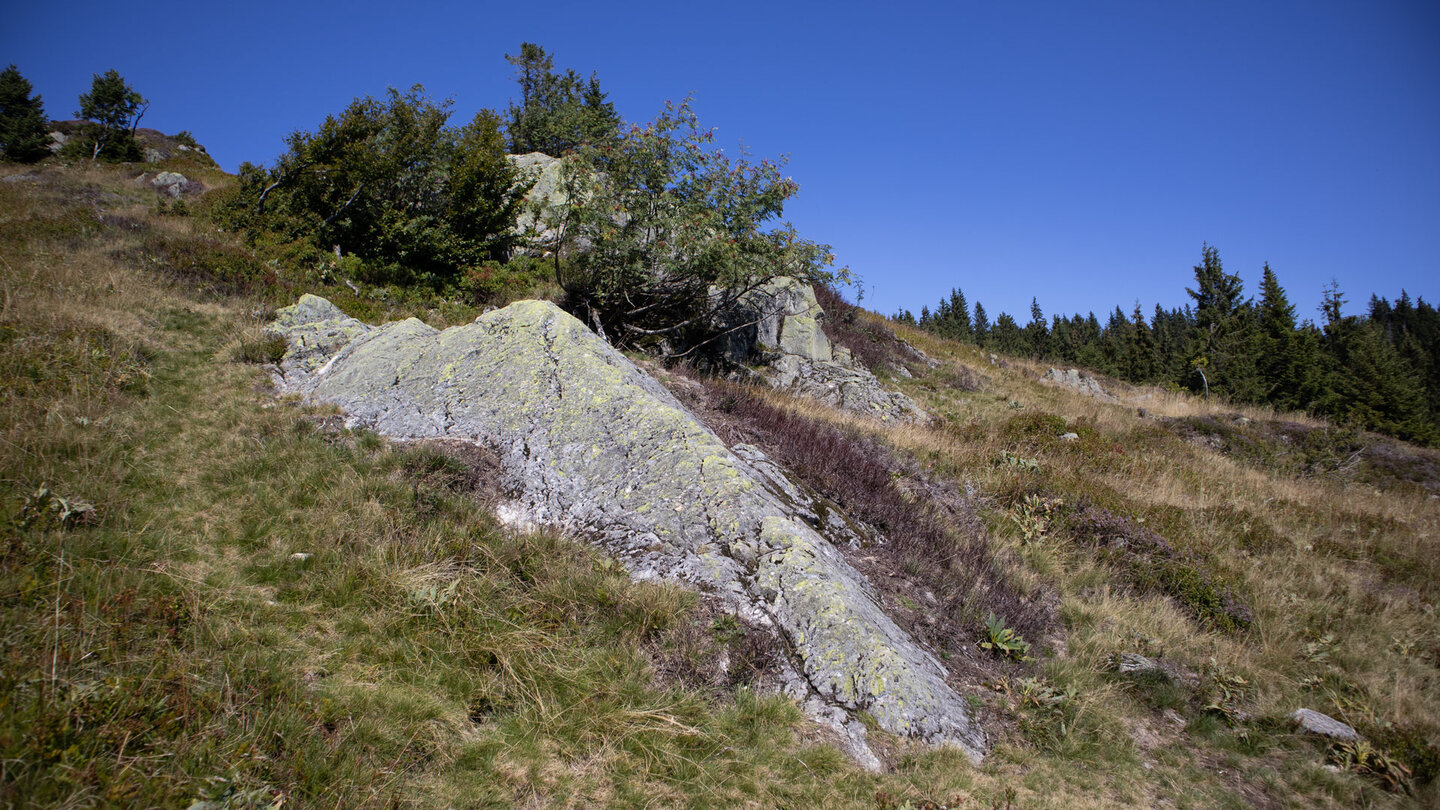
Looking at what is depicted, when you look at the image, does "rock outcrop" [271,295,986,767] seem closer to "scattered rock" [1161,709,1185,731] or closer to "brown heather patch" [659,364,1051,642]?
"brown heather patch" [659,364,1051,642]

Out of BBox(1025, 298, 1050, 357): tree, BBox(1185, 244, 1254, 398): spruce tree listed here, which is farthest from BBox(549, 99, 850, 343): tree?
BBox(1025, 298, 1050, 357): tree

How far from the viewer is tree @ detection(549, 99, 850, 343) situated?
461 inches

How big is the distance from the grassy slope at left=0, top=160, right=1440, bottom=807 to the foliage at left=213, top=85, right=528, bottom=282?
6419mm

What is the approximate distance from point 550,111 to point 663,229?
32.1 m

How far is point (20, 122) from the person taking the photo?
26.7 meters

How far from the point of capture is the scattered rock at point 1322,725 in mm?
4645

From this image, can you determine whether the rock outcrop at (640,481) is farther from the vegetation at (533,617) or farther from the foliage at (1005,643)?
the foliage at (1005,643)

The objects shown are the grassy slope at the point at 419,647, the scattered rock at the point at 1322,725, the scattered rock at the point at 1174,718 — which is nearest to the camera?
the grassy slope at the point at 419,647

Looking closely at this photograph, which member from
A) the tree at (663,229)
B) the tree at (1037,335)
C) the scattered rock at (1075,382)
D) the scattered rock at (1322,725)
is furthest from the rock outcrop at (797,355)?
the tree at (1037,335)

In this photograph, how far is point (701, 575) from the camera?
16.1ft

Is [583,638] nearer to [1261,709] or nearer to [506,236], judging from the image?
[1261,709]

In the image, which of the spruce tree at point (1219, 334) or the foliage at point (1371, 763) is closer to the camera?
the foliage at point (1371, 763)

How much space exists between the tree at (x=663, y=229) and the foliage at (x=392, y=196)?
384 centimetres

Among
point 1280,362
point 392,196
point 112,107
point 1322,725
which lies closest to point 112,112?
point 112,107
